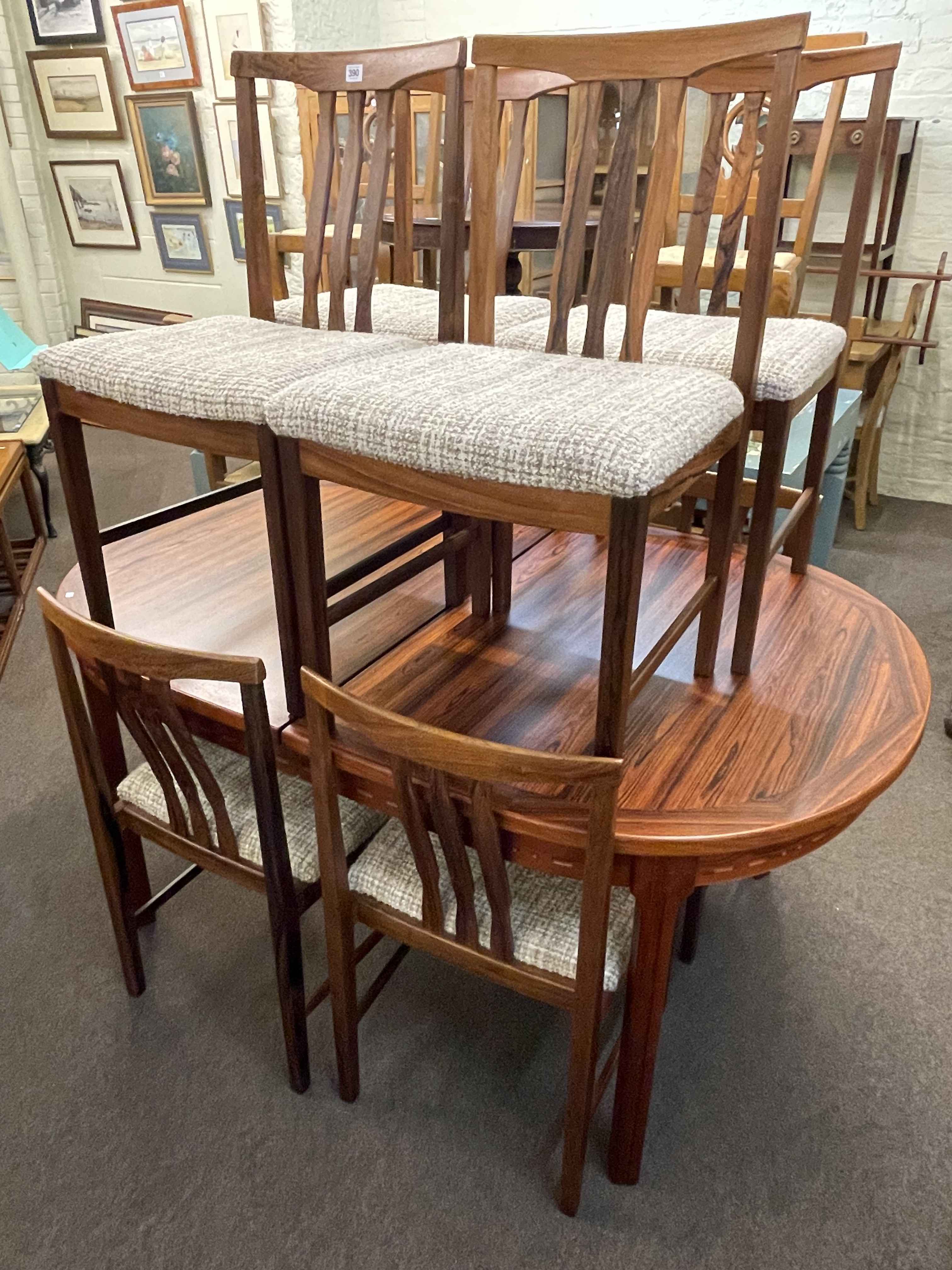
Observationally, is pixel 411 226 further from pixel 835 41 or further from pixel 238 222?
pixel 238 222

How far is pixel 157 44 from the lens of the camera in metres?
4.00

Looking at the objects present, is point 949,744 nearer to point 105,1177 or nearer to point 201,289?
point 105,1177

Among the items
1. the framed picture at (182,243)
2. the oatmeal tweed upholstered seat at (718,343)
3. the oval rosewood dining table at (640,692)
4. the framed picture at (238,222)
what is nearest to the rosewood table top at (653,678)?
the oval rosewood dining table at (640,692)

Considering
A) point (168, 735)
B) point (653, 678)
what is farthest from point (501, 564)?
point (168, 735)

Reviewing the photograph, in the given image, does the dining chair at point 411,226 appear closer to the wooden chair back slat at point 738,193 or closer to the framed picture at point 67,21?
the wooden chair back slat at point 738,193

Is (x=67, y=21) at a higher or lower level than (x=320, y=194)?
higher

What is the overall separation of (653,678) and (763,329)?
0.51 metres

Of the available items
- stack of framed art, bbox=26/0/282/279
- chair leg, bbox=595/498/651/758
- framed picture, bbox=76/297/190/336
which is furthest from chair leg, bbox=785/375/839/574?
framed picture, bbox=76/297/190/336

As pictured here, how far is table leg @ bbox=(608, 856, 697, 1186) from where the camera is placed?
41.5 inches

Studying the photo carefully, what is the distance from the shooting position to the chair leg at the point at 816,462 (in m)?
1.58

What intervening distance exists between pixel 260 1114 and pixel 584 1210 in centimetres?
49

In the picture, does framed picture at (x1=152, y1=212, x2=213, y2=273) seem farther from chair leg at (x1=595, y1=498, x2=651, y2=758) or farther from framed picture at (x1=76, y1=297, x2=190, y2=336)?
chair leg at (x1=595, y1=498, x2=651, y2=758)

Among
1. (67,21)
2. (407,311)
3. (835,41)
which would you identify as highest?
(67,21)

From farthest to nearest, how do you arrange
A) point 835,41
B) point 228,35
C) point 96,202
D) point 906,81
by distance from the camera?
point 96,202, point 228,35, point 906,81, point 835,41
